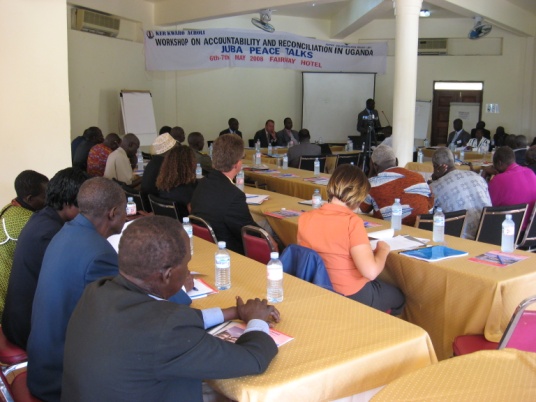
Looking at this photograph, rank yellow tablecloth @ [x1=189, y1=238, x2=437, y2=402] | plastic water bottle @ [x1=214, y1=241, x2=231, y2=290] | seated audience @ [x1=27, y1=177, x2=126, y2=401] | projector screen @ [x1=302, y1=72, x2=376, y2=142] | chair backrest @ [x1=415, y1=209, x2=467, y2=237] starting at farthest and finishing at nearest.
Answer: projector screen @ [x1=302, y1=72, x2=376, y2=142], chair backrest @ [x1=415, y1=209, x2=467, y2=237], plastic water bottle @ [x1=214, y1=241, x2=231, y2=290], seated audience @ [x1=27, y1=177, x2=126, y2=401], yellow tablecloth @ [x1=189, y1=238, x2=437, y2=402]

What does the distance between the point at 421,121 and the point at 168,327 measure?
12.6 metres

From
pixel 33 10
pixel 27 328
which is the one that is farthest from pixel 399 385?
pixel 33 10

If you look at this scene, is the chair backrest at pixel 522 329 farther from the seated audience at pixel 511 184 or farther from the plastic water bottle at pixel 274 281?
the seated audience at pixel 511 184

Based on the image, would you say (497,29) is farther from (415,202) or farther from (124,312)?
(124,312)

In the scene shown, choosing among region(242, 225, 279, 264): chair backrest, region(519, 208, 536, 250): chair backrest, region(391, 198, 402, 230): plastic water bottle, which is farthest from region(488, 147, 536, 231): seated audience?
region(242, 225, 279, 264): chair backrest

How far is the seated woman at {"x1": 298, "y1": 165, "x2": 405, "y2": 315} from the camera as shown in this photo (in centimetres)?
280

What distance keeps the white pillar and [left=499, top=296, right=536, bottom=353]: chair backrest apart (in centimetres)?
659

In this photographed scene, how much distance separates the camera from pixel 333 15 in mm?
12594

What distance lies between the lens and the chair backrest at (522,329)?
2.17m

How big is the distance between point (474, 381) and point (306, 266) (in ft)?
4.18

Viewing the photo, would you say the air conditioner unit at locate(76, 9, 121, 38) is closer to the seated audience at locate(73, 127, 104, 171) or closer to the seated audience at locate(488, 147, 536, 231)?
the seated audience at locate(73, 127, 104, 171)

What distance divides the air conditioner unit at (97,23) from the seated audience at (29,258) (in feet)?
24.3

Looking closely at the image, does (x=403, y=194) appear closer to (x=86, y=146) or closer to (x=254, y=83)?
(x=86, y=146)

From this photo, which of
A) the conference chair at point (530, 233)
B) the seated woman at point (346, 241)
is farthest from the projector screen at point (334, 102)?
the seated woman at point (346, 241)
